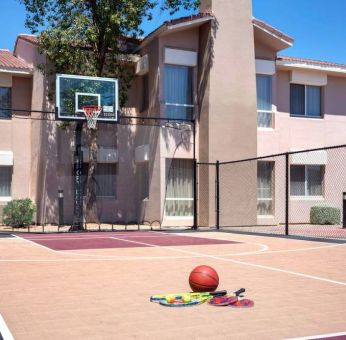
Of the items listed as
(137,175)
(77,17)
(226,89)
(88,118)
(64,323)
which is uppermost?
(77,17)

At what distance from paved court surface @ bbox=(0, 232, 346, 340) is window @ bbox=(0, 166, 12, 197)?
35.2 feet

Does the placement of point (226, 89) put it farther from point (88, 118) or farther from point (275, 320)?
point (275, 320)

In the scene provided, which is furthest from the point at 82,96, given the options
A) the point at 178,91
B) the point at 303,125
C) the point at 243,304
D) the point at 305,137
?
the point at 243,304

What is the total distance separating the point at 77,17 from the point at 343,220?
13.5 metres

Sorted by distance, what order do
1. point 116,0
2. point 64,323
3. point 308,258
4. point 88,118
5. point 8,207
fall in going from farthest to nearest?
point 8,207, point 116,0, point 88,118, point 308,258, point 64,323

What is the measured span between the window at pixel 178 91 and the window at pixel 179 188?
6.74 ft

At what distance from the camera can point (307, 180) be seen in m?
26.5

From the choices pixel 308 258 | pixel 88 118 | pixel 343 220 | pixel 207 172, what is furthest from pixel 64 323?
pixel 343 220

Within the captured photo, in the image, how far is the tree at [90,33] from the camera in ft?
70.6

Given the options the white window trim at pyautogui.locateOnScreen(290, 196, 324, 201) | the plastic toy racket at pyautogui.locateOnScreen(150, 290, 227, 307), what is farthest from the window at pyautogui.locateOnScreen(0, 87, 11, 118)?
the plastic toy racket at pyautogui.locateOnScreen(150, 290, 227, 307)

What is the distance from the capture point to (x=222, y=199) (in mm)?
23391

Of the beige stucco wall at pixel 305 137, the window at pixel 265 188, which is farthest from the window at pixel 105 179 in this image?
the beige stucco wall at pixel 305 137

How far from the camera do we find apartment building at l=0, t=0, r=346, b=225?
23406 millimetres

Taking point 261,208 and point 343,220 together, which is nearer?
point 343,220
